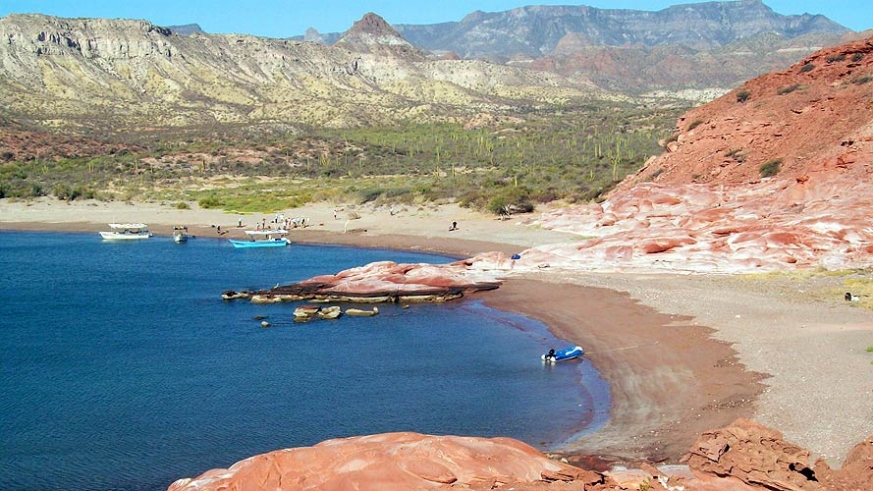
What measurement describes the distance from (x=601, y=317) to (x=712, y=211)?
1484cm

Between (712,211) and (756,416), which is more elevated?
(712,211)

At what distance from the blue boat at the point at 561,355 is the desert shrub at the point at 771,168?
26783mm

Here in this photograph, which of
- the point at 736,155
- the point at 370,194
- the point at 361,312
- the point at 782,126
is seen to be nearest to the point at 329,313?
the point at 361,312

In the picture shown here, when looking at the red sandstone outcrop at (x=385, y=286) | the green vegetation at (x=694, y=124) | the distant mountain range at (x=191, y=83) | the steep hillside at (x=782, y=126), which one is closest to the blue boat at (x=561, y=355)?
the red sandstone outcrop at (x=385, y=286)

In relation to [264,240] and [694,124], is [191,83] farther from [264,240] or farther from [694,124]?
[694,124]

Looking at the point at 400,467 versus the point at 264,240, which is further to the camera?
the point at 264,240

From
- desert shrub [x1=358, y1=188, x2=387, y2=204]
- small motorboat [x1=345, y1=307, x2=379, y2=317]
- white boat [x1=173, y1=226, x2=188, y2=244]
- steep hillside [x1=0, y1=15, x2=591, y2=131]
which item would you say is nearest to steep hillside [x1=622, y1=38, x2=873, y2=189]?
desert shrub [x1=358, y1=188, x2=387, y2=204]

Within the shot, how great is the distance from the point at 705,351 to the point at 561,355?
3.55m

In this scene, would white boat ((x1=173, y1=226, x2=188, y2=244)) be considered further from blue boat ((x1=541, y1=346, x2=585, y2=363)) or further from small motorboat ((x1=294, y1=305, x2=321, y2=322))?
blue boat ((x1=541, y1=346, x2=585, y2=363))

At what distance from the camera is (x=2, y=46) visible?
5502 inches

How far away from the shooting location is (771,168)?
160 feet

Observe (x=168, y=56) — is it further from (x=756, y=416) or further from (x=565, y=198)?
(x=756, y=416)

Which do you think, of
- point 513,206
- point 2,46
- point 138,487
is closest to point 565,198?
point 513,206

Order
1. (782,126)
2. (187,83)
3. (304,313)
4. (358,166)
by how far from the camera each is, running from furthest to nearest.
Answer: (187,83) < (358,166) < (782,126) < (304,313)
